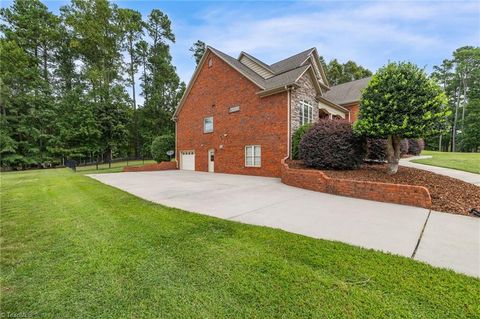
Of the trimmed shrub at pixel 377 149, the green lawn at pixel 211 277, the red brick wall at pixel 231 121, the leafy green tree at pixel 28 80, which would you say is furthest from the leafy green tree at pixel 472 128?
the leafy green tree at pixel 28 80

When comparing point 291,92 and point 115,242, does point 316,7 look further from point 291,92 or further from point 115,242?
point 115,242

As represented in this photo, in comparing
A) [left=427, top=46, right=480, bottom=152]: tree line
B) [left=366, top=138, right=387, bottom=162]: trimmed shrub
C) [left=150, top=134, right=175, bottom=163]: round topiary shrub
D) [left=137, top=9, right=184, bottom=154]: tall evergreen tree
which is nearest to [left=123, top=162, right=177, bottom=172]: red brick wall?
[left=150, top=134, right=175, bottom=163]: round topiary shrub

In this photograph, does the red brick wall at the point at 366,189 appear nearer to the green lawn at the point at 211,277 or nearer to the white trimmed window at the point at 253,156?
the green lawn at the point at 211,277

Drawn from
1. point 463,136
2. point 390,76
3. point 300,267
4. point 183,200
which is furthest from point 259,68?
point 463,136

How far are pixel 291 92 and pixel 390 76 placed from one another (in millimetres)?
4924

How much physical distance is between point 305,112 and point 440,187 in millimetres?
7634

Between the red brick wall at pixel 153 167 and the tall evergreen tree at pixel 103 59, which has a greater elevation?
the tall evergreen tree at pixel 103 59

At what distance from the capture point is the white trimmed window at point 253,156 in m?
12.3

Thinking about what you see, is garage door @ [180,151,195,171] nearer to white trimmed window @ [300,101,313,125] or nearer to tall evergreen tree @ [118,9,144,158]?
white trimmed window @ [300,101,313,125]

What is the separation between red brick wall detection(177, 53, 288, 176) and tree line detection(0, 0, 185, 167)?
14569 mm

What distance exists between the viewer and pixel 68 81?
28.0m

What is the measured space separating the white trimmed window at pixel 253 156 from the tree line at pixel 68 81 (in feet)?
66.1

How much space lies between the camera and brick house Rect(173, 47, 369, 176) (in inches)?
452

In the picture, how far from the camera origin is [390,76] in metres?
6.81
